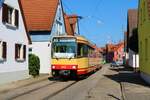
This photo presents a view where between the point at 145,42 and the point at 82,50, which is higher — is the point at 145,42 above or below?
above

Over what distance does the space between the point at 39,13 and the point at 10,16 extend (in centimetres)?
1527

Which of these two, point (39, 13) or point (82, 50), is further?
point (39, 13)

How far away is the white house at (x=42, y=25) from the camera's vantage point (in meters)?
43.6

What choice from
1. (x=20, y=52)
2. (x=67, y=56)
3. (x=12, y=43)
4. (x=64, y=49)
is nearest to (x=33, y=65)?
(x=20, y=52)

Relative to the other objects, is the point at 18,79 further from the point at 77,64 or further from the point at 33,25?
the point at 33,25

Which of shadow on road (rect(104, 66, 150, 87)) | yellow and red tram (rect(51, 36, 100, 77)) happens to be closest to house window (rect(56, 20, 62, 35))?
shadow on road (rect(104, 66, 150, 87))

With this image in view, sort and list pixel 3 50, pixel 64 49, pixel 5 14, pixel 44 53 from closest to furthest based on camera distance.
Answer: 1. pixel 3 50
2. pixel 5 14
3. pixel 64 49
4. pixel 44 53

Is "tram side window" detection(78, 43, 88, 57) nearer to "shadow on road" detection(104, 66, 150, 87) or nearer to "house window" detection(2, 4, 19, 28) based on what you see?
"shadow on road" detection(104, 66, 150, 87)

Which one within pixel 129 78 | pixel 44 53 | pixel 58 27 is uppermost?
pixel 58 27

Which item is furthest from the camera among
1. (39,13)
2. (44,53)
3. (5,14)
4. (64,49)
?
(39,13)

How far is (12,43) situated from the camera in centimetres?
3053

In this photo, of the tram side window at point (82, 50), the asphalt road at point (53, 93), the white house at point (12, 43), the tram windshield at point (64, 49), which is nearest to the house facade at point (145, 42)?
the asphalt road at point (53, 93)

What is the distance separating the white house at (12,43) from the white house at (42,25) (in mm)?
8579

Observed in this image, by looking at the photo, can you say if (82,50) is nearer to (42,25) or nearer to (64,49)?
(64,49)
